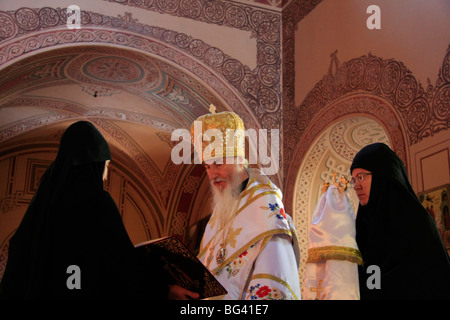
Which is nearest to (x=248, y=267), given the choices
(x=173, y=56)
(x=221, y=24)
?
(x=173, y=56)

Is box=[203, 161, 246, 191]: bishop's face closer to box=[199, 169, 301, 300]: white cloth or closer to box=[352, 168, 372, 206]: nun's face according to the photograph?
box=[199, 169, 301, 300]: white cloth

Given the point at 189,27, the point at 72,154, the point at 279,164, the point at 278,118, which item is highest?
the point at 189,27

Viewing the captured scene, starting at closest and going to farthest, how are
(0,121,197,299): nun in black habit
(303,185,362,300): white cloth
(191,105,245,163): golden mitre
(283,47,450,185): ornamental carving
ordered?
(0,121,197,299): nun in black habit
(303,185,362,300): white cloth
(191,105,245,163): golden mitre
(283,47,450,185): ornamental carving

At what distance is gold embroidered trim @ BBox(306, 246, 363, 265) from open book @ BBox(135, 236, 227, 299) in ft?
2.16

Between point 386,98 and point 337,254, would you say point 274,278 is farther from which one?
point 386,98

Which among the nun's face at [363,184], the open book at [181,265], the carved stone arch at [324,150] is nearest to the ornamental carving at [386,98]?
the carved stone arch at [324,150]

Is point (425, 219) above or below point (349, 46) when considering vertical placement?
below

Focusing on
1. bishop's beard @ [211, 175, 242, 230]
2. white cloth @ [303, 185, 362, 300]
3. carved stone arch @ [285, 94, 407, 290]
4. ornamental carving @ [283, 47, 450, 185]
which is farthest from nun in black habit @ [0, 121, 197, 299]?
carved stone arch @ [285, 94, 407, 290]

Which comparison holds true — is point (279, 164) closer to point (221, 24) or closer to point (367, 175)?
point (221, 24)

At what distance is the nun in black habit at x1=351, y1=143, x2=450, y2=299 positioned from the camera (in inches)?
111

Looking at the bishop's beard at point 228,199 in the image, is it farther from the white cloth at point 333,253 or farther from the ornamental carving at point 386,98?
the ornamental carving at point 386,98

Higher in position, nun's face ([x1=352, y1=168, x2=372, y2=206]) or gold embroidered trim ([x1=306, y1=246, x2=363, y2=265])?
nun's face ([x1=352, y1=168, x2=372, y2=206])

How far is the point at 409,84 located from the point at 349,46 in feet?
4.30

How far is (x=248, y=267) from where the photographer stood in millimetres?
3402
